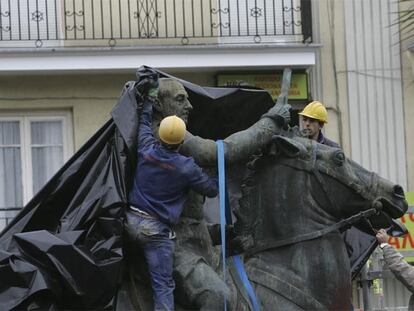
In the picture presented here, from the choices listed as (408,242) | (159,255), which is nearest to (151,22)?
(408,242)

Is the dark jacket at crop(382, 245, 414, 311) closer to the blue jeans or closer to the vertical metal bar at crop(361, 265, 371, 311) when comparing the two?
the vertical metal bar at crop(361, 265, 371, 311)

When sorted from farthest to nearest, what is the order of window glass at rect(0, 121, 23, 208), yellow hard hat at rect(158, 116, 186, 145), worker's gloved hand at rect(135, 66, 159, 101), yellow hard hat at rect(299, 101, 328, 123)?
window glass at rect(0, 121, 23, 208), yellow hard hat at rect(299, 101, 328, 123), worker's gloved hand at rect(135, 66, 159, 101), yellow hard hat at rect(158, 116, 186, 145)

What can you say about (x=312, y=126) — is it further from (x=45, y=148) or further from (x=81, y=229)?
(x=45, y=148)

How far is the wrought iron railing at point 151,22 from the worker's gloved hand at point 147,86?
895 cm

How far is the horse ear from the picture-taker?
24.1 ft

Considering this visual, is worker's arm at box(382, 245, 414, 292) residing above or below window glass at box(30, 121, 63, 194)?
below

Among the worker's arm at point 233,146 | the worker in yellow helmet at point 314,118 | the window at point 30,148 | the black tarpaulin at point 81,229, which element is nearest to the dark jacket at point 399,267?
the worker in yellow helmet at point 314,118

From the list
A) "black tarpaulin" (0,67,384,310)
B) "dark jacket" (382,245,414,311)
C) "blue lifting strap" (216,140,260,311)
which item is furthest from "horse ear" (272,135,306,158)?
"dark jacket" (382,245,414,311)

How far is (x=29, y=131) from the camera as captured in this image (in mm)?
16516

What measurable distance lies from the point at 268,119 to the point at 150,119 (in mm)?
645

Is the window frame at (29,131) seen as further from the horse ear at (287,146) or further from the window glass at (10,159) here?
the horse ear at (287,146)

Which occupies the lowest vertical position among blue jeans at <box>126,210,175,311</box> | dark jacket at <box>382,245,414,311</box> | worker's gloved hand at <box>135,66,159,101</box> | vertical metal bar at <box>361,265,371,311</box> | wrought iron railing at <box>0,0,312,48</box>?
vertical metal bar at <box>361,265,371,311</box>

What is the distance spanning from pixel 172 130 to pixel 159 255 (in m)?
0.66

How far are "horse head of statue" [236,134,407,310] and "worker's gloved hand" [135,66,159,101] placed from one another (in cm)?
66
